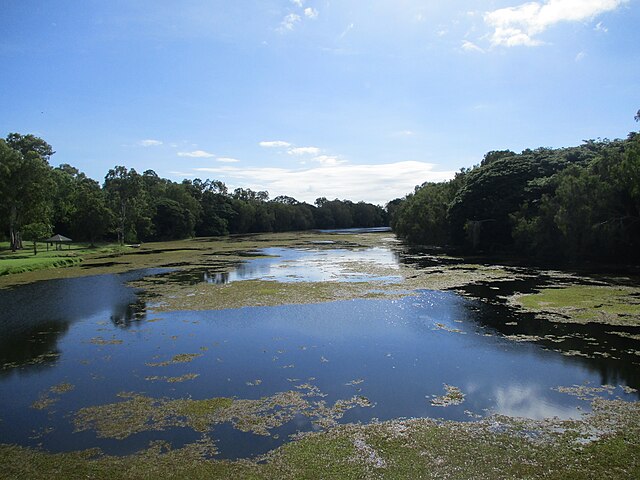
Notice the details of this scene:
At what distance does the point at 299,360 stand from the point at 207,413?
390 centimetres

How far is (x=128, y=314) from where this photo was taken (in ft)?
63.4

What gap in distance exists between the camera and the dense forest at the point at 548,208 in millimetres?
31359

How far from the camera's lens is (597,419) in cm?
870

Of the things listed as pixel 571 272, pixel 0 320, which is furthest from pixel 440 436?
pixel 571 272

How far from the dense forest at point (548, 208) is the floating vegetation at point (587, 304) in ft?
34.4

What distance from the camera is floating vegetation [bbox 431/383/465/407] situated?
31.5ft

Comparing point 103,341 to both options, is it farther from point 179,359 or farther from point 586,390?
point 586,390

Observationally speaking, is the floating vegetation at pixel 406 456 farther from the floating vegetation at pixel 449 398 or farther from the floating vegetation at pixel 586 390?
the floating vegetation at pixel 586 390

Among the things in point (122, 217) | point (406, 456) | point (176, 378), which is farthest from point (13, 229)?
point (406, 456)

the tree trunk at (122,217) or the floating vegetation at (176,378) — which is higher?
the tree trunk at (122,217)

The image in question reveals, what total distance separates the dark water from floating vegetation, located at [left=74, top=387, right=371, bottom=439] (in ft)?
0.79

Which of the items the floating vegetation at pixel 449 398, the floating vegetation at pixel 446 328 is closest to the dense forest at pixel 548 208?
the floating vegetation at pixel 446 328

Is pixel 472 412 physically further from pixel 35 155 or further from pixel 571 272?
pixel 35 155

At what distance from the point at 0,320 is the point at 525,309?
21.0 m
